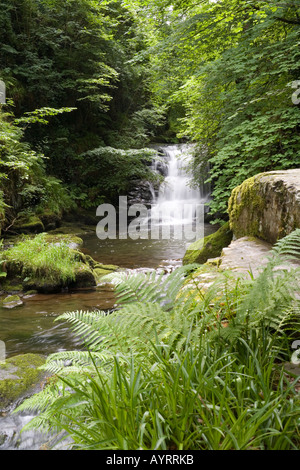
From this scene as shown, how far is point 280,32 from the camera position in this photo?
6.21 meters

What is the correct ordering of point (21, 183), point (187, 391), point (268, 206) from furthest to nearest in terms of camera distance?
1. point (21, 183)
2. point (268, 206)
3. point (187, 391)

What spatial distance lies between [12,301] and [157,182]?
1189 centimetres

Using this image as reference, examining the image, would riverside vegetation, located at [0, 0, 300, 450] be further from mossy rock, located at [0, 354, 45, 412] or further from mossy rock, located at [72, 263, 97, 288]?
mossy rock, located at [0, 354, 45, 412]

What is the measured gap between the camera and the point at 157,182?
1641cm

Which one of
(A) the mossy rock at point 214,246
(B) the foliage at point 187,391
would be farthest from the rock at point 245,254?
(A) the mossy rock at point 214,246

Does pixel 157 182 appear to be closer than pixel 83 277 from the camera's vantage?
No

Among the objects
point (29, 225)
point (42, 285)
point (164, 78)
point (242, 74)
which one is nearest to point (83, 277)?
point (42, 285)

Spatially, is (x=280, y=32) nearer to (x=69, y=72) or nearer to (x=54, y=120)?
(x=69, y=72)

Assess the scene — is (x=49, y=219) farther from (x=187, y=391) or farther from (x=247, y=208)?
(x=187, y=391)

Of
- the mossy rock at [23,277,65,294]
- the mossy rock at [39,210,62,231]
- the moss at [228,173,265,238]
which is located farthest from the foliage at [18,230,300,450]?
the mossy rock at [39,210,62,231]

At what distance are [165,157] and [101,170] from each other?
384 cm

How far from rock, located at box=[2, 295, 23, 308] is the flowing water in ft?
0.36

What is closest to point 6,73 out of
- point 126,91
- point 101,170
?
point 101,170

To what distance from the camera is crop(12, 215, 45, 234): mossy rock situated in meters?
9.77
